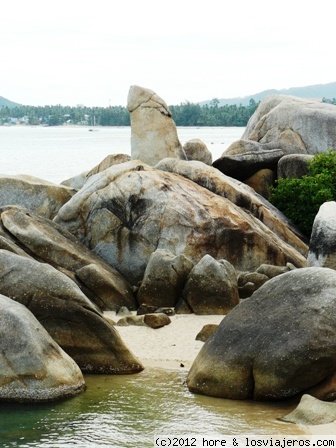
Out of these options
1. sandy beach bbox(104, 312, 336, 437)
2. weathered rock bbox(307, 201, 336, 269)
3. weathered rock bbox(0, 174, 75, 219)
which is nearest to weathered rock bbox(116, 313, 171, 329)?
sandy beach bbox(104, 312, 336, 437)

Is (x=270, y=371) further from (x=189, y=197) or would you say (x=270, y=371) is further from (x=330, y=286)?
(x=189, y=197)

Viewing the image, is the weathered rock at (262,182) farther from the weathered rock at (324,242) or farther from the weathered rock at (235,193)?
the weathered rock at (324,242)

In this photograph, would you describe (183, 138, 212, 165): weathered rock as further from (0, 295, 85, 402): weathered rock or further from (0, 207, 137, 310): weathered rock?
(0, 295, 85, 402): weathered rock

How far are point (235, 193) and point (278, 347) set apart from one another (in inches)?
443

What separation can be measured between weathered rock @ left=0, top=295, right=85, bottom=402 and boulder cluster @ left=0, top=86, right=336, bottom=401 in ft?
0.07

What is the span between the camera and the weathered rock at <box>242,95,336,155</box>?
1257 inches

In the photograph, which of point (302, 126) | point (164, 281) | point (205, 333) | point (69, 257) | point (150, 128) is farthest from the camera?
point (302, 126)

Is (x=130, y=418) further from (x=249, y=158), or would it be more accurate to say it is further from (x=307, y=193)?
(x=249, y=158)

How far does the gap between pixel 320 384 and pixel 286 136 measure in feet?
59.4

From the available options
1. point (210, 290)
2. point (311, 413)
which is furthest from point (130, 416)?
point (210, 290)

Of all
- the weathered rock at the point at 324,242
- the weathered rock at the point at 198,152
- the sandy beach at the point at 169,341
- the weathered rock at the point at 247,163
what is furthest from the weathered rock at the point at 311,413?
the weathered rock at the point at 198,152

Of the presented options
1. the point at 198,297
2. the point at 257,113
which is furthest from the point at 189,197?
the point at 257,113

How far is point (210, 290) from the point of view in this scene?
2069 centimetres

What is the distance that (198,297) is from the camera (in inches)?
816
